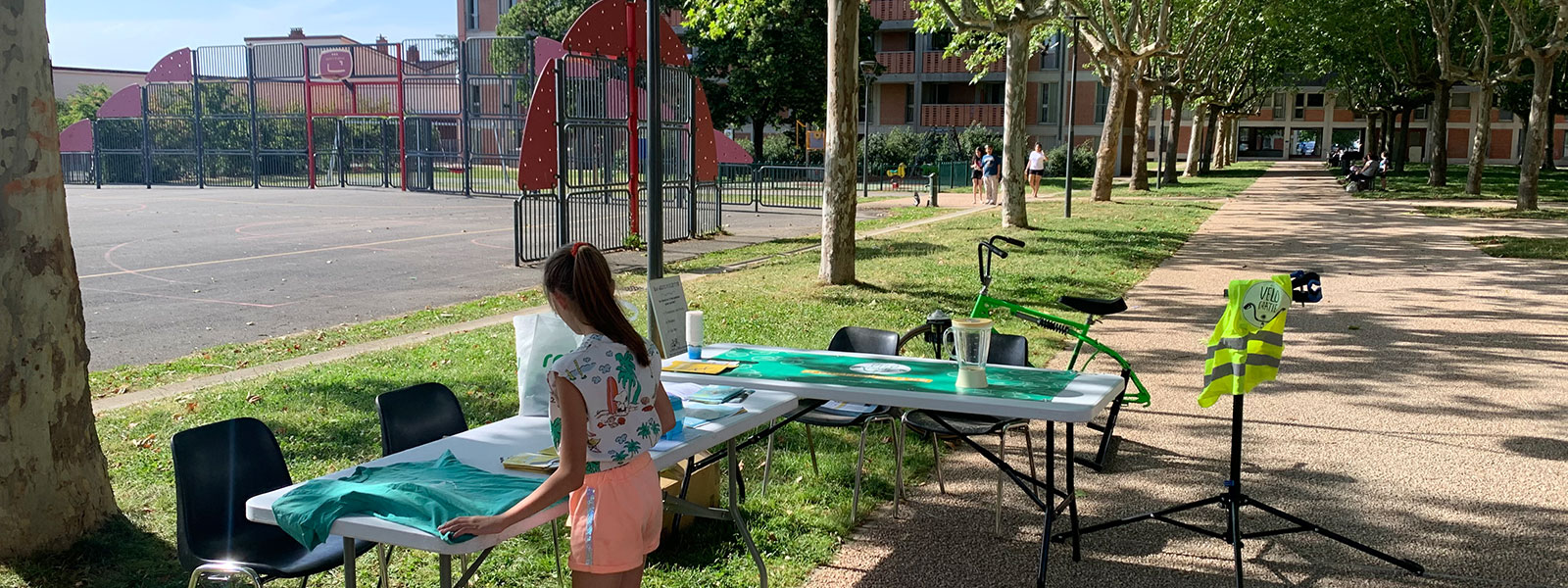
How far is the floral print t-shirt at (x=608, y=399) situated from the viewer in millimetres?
3258

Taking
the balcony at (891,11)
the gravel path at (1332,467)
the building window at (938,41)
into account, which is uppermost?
the balcony at (891,11)

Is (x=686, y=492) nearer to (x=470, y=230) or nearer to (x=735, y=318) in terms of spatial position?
(x=735, y=318)

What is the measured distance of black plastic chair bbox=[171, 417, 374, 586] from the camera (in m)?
3.69

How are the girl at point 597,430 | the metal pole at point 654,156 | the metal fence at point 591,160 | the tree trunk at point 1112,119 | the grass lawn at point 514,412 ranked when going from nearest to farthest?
the girl at point 597,430
the grass lawn at point 514,412
the metal pole at point 654,156
the metal fence at point 591,160
the tree trunk at point 1112,119

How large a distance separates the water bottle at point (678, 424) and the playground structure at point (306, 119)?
33151mm

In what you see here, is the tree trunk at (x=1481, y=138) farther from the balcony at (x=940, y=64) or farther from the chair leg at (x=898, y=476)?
the chair leg at (x=898, y=476)

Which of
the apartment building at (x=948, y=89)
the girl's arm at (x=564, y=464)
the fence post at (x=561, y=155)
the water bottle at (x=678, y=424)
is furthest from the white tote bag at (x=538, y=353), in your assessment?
the apartment building at (x=948, y=89)

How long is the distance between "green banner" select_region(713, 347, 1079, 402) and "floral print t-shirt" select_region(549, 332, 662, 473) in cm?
178

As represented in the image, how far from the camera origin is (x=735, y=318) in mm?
10930

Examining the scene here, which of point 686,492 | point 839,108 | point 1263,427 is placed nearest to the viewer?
point 686,492

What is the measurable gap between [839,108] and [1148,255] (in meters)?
6.84

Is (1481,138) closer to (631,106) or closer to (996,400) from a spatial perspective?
(631,106)

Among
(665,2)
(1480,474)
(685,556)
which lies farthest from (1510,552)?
(665,2)

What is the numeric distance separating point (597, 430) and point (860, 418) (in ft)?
8.69
